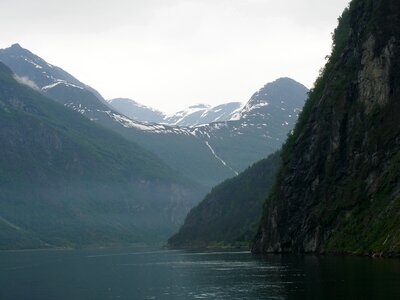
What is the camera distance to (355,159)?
549 ft

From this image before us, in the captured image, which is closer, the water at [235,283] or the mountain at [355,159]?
the water at [235,283]

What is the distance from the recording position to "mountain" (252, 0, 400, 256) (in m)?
145

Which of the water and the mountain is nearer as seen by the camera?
the water

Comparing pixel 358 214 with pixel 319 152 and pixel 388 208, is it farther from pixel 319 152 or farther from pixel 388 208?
pixel 319 152

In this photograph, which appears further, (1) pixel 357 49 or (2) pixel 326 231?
(1) pixel 357 49

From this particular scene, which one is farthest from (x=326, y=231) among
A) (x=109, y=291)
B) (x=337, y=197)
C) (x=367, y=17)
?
(x=109, y=291)

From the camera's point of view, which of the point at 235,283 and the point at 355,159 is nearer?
the point at 235,283

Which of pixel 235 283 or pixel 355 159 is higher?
pixel 355 159

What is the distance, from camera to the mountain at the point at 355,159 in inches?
5704

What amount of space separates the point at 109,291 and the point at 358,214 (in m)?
66.1

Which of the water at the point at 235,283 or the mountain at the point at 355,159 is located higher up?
the mountain at the point at 355,159

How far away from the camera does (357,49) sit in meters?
186

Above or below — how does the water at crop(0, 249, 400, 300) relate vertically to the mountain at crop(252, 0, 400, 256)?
below

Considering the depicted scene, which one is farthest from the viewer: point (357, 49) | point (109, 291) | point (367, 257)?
point (357, 49)
